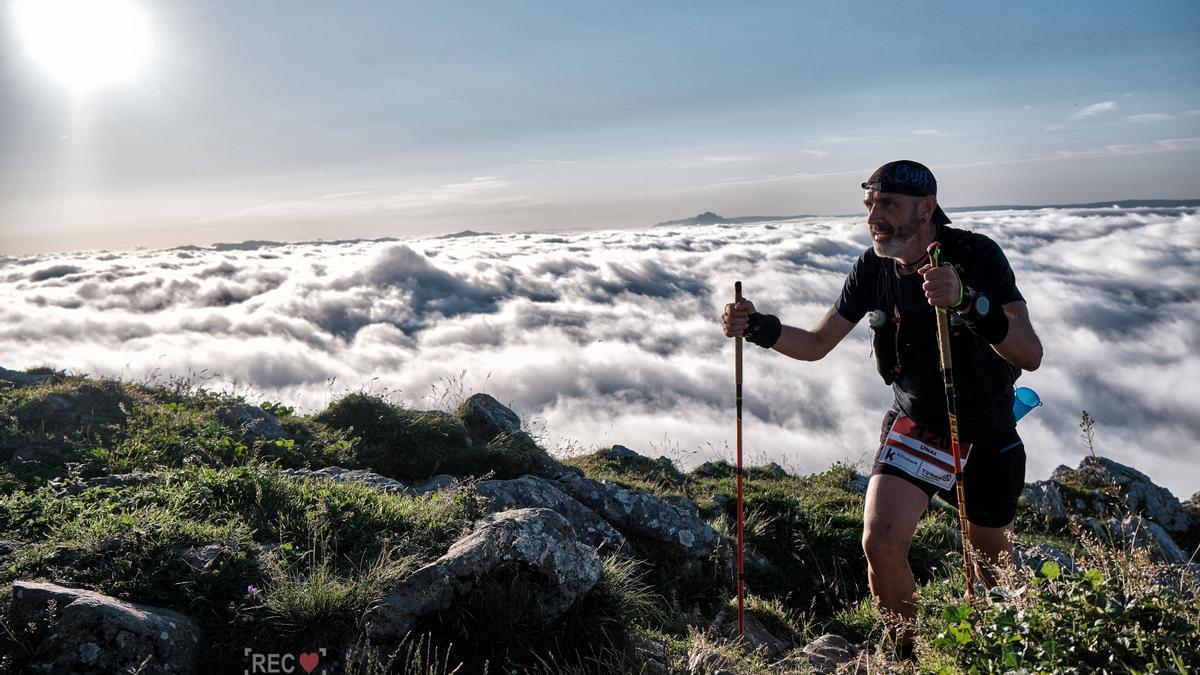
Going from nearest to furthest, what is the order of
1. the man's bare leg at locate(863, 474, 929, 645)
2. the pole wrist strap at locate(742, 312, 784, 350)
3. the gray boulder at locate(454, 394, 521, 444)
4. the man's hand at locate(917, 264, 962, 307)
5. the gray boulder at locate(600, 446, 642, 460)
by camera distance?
the man's hand at locate(917, 264, 962, 307)
the man's bare leg at locate(863, 474, 929, 645)
the pole wrist strap at locate(742, 312, 784, 350)
the gray boulder at locate(454, 394, 521, 444)
the gray boulder at locate(600, 446, 642, 460)

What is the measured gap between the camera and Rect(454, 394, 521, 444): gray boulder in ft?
35.8

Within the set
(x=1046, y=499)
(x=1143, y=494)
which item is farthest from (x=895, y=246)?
(x=1143, y=494)

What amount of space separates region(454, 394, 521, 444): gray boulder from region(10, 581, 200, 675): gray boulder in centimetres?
692

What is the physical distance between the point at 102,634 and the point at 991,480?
5495 mm

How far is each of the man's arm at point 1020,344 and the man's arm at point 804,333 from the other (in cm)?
127

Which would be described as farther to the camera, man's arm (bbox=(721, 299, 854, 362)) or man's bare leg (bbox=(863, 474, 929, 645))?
man's arm (bbox=(721, 299, 854, 362))

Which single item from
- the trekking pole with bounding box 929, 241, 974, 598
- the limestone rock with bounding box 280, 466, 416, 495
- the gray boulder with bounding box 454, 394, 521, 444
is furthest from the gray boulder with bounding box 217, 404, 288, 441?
the trekking pole with bounding box 929, 241, 974, 598

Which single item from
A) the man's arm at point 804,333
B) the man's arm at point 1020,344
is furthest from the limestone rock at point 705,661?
the man's arm at point 1020,344

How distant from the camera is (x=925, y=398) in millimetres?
4777

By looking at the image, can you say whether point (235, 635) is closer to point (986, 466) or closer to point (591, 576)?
point (591, 576)

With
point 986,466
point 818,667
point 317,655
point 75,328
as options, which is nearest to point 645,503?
point 818,667

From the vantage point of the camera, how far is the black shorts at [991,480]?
4676 mm

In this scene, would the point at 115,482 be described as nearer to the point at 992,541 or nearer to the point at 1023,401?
the point at 992,541

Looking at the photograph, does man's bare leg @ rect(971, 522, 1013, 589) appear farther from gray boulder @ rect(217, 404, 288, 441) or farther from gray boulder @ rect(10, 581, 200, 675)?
gray boulder @ rect(217, 404, 288, 441)
